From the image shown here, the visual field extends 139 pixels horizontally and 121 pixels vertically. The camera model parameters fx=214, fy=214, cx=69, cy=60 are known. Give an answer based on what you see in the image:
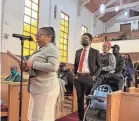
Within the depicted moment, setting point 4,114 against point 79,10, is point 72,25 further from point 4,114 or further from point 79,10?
point 4,114

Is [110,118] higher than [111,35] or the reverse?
the reverse

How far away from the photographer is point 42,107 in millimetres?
1641

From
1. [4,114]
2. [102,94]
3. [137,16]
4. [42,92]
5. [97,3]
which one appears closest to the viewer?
[42,92]

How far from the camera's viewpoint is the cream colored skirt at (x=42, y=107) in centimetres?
164

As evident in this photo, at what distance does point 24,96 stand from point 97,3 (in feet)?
30.5

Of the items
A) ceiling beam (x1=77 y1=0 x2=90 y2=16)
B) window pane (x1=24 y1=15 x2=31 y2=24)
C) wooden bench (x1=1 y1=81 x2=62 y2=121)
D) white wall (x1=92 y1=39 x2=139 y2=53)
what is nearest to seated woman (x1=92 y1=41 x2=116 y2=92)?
wooden bench (x1=1 y1=81 x2=62 y2=121)

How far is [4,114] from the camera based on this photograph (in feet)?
8.05

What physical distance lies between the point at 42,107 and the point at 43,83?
0.18m

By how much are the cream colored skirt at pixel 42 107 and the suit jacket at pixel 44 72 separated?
0.13 feet

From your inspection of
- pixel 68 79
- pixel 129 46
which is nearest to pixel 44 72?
pixel 68 79

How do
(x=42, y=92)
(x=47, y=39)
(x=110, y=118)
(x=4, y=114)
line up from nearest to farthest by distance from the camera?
1. (x=42, y=92)
2. (x=47, y=39)
3. (x=110, y=118)
4. (x=4, y=114)

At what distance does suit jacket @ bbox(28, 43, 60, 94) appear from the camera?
5.35ft

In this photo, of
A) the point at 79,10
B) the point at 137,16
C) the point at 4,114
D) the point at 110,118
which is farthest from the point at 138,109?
the point at 137,16

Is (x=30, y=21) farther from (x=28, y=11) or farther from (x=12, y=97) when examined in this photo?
(x=12, y=97)
